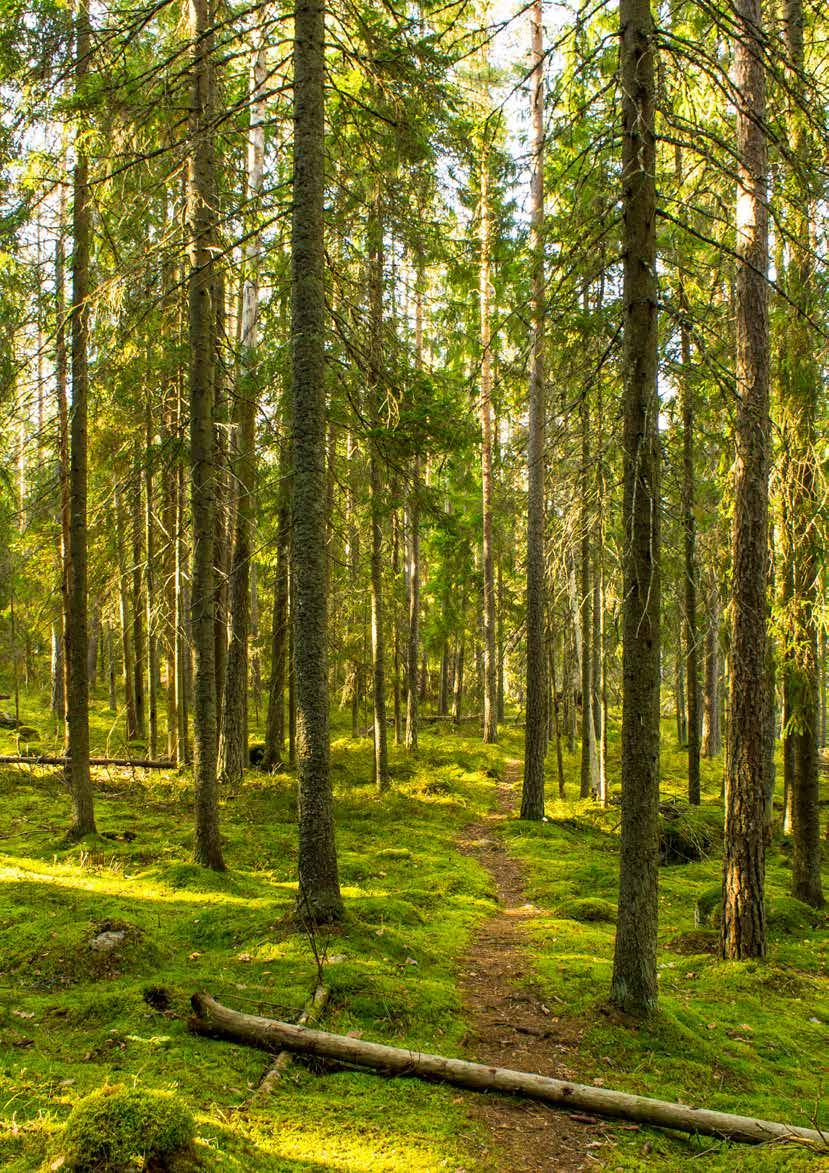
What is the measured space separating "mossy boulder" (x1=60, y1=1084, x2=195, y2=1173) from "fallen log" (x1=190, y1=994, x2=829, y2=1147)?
68.8 inches

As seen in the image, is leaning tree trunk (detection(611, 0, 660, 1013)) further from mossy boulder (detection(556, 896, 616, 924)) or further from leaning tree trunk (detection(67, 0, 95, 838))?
leaning tree trunk (detection(67, 0, 95, 838))

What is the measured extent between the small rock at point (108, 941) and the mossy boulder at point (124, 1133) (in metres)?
2.99

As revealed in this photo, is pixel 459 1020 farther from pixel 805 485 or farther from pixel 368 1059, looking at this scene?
pixel 805 485

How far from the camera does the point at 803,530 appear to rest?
9.20 meters

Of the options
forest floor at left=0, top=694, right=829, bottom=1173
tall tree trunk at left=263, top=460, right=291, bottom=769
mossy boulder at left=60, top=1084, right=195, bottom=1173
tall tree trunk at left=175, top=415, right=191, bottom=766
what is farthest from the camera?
tall tree trunk at left=263, top=460, right=291, bottom=769

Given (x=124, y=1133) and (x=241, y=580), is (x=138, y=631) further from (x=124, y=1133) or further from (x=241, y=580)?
(x=124, y=1133)

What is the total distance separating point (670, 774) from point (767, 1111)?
1917 centimetres

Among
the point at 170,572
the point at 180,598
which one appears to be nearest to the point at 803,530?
the point at 180,598

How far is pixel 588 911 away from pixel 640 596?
5.62 m

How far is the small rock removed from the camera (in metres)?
5.82

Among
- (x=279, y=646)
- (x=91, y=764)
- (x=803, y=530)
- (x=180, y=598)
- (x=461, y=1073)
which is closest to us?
(x=461, y=1073)

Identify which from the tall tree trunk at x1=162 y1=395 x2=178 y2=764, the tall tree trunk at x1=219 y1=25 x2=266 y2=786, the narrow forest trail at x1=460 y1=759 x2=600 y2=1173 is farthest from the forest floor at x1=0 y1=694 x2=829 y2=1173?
the tall tree trunk at x1=162 y1=395 x2=178 y2=764

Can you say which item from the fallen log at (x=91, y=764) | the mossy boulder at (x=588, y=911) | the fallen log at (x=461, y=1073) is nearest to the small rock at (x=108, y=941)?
the fallen log at (x=461, y=1073)

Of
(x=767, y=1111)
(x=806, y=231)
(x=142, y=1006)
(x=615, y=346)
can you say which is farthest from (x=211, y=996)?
(x=806, y=231)
